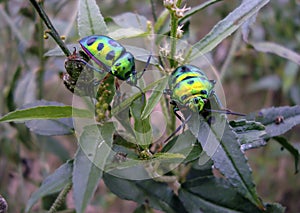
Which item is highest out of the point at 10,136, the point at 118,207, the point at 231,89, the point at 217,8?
the point at 217,8

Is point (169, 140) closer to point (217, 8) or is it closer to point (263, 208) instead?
point (263, 208)

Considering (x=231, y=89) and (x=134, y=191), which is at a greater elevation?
(x=134, y=191)

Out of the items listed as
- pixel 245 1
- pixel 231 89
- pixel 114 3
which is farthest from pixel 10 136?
pixel 231 89

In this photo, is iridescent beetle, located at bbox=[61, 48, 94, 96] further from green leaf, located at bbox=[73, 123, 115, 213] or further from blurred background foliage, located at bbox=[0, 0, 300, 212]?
blurred background foliage, located at bbox=[0, 0, 300, 212]

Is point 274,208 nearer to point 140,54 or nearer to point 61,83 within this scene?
point 140,54

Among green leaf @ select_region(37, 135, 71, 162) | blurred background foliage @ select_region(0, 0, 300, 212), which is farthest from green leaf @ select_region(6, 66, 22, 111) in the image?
green leaf @ select_region(37, 135, 71, 162)

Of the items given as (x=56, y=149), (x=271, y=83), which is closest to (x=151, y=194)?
(x=56, y=149)

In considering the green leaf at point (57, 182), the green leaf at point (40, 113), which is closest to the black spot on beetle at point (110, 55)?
the green leaf at point (40, 113)

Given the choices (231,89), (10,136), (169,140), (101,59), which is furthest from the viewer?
(231,89)
